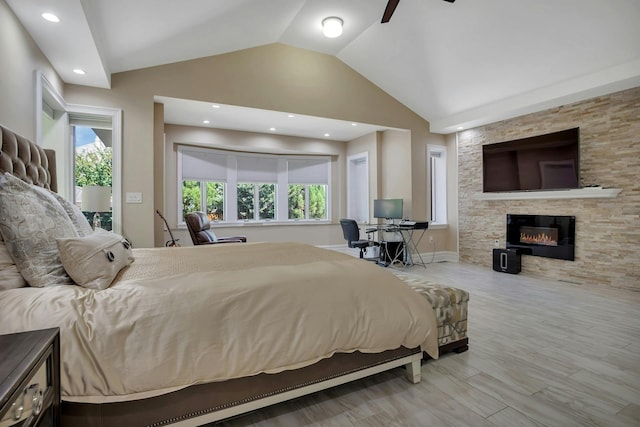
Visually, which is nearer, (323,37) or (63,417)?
(63,417)

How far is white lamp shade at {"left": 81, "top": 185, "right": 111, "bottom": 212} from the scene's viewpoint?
3336 mm

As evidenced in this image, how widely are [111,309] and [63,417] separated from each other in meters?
0.39

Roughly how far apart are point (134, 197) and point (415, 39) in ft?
14.1

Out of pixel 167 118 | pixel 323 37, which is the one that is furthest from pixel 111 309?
pixel 167 118

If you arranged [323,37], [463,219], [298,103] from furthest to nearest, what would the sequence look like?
[463,219], [298,103], [323,37]

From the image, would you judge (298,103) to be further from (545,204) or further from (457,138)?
(545,204)

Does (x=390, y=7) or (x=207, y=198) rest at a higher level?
(x=390, y=7)

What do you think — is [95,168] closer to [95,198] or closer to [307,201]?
[95,198]

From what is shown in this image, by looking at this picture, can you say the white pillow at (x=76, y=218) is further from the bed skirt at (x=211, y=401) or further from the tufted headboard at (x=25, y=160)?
the bed skirt at (x=211, y=401)

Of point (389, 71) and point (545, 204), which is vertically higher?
point (389, 71)

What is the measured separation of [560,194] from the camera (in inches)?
176

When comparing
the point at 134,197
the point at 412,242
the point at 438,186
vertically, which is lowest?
the point at 412,242

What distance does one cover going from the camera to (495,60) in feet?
13.6

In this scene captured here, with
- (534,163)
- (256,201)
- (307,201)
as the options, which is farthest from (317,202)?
(534,163)
